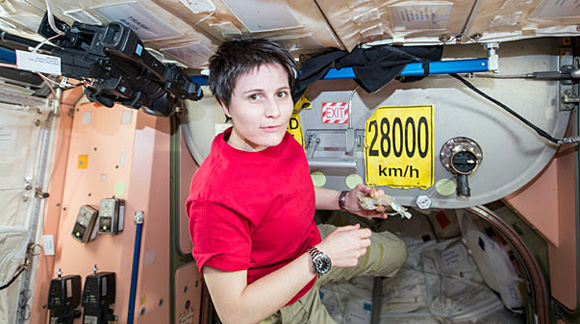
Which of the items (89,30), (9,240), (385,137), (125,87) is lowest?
(9,240)

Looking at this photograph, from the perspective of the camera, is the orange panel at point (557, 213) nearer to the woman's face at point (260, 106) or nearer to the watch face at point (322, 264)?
the watch face at point (322, 264)

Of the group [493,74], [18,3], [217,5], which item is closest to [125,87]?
[18,3]

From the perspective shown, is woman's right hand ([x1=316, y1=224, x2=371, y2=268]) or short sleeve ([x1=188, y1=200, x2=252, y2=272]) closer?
short sleeve ([x1=188, y1=200, x2=252, y2=272])

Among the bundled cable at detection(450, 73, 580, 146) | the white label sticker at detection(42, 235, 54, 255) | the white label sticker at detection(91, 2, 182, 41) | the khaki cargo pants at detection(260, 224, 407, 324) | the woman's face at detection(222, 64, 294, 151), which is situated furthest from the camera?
the white label sticker at detection(42, 235, 54, 255)

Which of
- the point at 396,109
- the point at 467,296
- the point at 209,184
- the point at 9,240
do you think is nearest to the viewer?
the point at 209,184

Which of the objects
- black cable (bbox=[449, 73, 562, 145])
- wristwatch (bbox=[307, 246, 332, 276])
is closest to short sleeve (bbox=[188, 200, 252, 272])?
wristwatch (bbox=[307, 246, 332, 276])

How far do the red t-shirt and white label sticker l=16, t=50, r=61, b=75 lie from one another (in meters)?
0.64

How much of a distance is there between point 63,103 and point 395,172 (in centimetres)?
224

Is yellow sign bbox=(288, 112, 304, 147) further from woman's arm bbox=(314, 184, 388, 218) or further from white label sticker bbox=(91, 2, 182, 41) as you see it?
white label sticker bbox=(91, 2, 182, 41)

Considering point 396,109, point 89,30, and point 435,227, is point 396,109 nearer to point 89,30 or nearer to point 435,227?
point 89,30

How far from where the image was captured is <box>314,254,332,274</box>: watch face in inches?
46.8

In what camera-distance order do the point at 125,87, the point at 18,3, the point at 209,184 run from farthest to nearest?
the point at 125,87, the point at 209,184, the point at 18,3

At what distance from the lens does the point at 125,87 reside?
4.91 feet

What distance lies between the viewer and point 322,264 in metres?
1.20
